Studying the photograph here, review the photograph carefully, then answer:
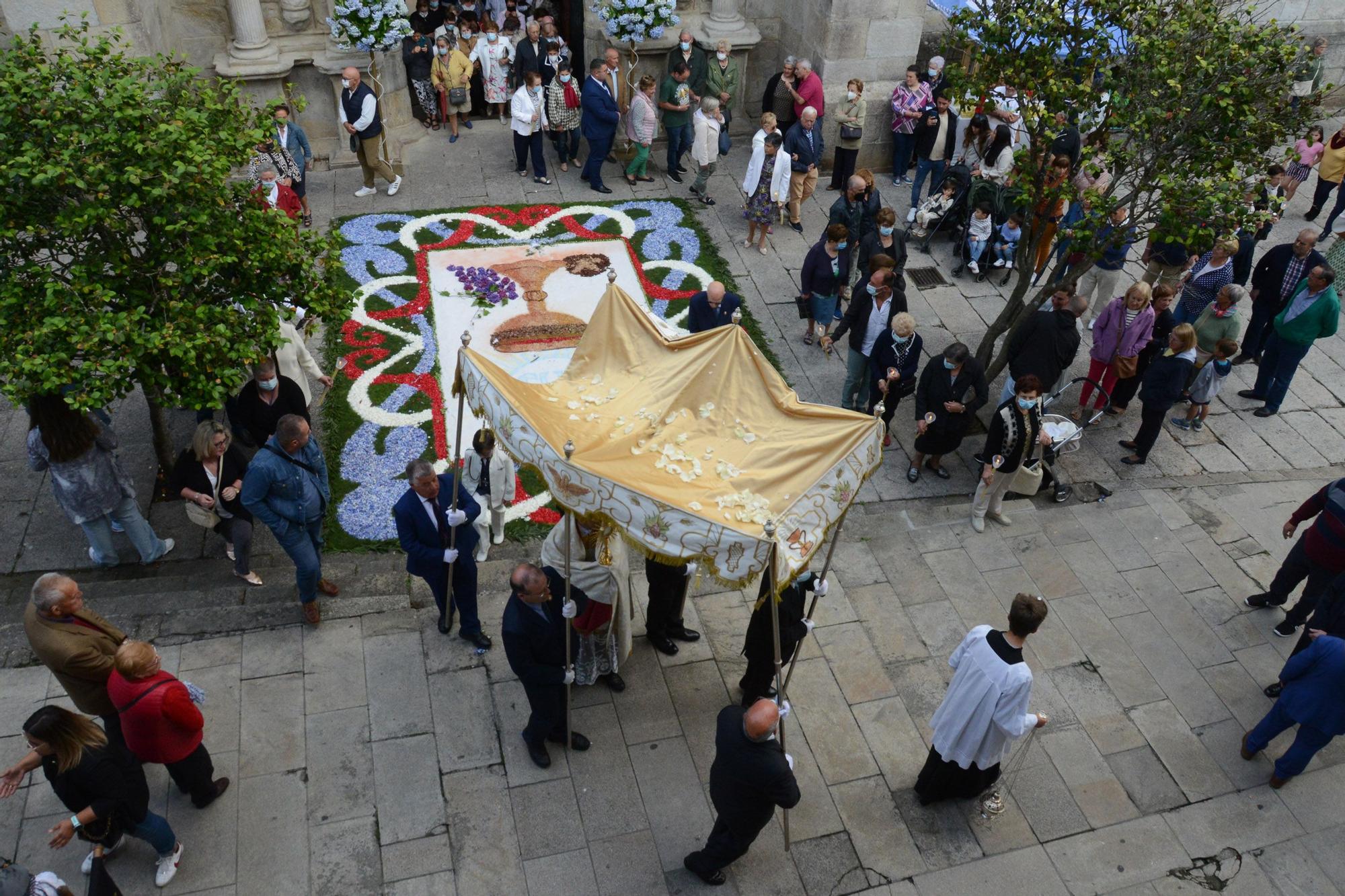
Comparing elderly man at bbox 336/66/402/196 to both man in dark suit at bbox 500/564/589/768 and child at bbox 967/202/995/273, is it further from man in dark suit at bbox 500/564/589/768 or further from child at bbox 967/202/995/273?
man in dark suit at bbox 500/564/589/768

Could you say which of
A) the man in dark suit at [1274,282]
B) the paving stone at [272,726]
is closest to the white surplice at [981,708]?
the paving stone at [272,726]

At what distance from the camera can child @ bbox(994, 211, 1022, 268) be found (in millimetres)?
12922

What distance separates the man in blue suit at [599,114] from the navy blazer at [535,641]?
900 centimetres

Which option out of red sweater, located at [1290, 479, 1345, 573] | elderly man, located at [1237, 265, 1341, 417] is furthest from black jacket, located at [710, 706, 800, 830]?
elderly man, located at [1237, 265, 1341, 417]

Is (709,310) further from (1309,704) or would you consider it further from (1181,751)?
(1309,704)

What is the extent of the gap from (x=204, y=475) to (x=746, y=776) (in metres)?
4.98

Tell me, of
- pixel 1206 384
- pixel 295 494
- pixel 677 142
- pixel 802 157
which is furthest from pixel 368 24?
pixel 1206 384

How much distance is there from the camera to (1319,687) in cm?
671

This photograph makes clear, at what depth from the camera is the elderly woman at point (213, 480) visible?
790cm

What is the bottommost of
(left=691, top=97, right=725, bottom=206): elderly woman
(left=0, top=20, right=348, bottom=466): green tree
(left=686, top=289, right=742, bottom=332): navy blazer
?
(left=686, top=289, right=742, bottom=332): navy blazer


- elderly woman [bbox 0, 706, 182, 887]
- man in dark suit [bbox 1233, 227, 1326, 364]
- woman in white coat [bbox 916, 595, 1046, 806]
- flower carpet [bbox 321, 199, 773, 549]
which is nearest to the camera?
elderly woman [bbox 0, 706, 182, 887]

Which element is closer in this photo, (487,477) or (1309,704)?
(1309,704)

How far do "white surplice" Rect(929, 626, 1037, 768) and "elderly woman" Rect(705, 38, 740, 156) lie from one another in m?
10.0

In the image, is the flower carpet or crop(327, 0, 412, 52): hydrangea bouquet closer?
the flower carpet
